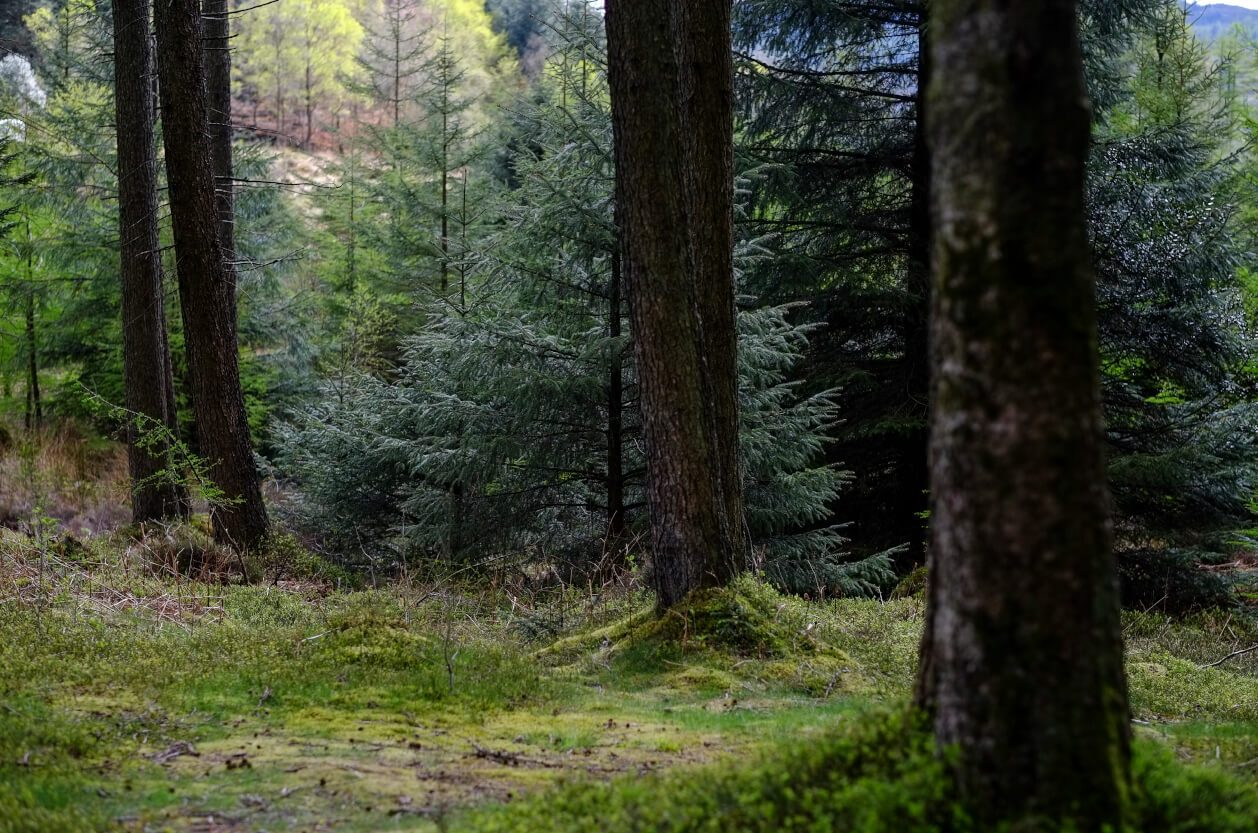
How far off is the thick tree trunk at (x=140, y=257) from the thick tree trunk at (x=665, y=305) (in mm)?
7269

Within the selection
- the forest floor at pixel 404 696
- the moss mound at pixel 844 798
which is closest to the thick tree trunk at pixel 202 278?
the forest floor at pixel 404 696

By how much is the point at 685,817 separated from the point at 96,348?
1933cm

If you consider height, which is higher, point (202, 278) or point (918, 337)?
point (202, 278)

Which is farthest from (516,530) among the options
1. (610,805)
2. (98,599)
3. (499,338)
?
(610,805)

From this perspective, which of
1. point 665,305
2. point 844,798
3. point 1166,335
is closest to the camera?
point 844,798

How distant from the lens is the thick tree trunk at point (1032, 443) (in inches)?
84.5

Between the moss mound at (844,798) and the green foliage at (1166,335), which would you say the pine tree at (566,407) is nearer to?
the green foliage at (1166,335)

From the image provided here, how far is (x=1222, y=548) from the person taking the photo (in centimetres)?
1241

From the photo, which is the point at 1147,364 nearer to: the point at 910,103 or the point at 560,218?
the point at 910,103

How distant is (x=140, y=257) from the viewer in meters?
11.1

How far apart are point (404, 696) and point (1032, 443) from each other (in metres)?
3.57

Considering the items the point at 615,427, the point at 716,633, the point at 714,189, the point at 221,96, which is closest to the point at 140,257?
the point at 221,96

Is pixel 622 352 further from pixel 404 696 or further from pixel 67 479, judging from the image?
pixel 67 479

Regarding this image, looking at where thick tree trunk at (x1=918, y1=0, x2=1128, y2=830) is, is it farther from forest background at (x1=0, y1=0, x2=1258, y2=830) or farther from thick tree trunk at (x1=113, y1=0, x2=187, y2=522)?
thick tree trunk at (x1=113, y1=0, x2=187, y2=522)
